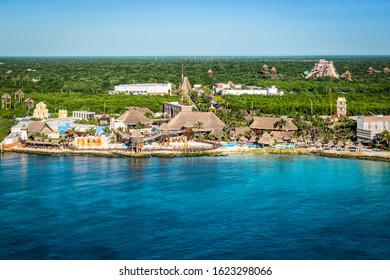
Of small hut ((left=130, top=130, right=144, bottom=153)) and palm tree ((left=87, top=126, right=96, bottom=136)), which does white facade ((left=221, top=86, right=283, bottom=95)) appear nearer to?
palm tree ((left=87, top=126, right=96, bottom=136))

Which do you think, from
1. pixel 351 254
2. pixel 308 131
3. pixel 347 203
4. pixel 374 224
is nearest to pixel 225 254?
pixel 351 254

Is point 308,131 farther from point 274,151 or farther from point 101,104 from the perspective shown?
point 101,104

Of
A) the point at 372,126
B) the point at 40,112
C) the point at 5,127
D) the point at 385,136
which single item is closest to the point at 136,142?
the point at 5,127

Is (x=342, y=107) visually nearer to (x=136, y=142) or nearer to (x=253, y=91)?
(x=253, y=91)

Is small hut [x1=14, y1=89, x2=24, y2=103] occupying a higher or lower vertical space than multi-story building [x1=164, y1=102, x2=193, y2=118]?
higher

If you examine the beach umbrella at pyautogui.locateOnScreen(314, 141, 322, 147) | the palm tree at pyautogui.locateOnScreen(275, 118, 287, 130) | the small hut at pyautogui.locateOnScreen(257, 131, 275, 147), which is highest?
the palm tree at pyautogui.locateOnScreen(275, 118, 287, 130)

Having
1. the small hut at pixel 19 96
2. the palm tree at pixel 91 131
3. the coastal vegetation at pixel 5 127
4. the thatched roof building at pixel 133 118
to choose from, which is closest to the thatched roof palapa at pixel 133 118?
the thatched roof building at pixel 133 118

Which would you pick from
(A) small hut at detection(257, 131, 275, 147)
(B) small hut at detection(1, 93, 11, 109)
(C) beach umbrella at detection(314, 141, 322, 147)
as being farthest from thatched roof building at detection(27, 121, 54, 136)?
(C) beach umbrella at detection(314, 141, 322, 147)
